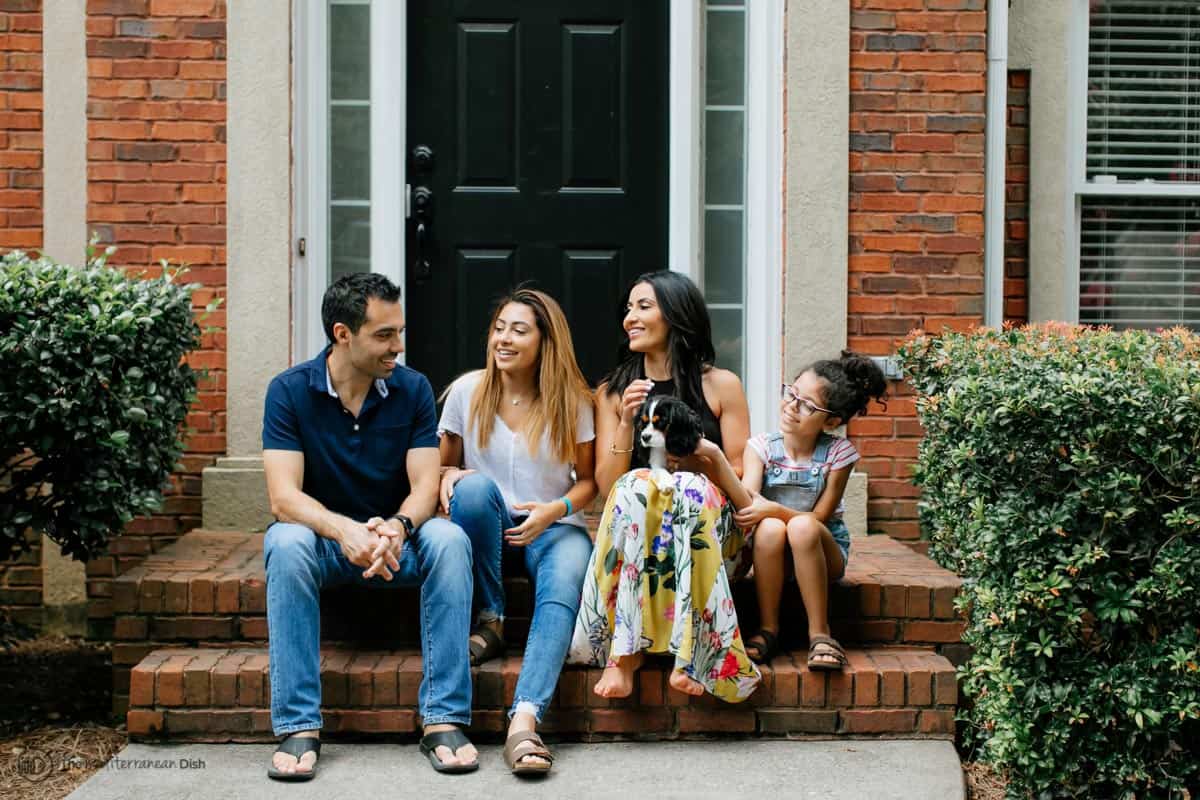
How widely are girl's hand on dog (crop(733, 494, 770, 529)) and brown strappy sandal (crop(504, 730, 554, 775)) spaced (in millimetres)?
947

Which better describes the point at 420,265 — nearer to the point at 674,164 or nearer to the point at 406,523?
the point at 674,164

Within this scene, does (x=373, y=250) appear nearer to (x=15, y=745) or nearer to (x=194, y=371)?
(x=194, y=371)

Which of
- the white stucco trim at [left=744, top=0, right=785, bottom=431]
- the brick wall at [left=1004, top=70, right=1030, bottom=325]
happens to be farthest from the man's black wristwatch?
the brick wall at [left=1004, top=70, right=1030, bottom=325]

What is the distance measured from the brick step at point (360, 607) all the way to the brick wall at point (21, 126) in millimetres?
1432

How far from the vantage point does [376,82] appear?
221 inches

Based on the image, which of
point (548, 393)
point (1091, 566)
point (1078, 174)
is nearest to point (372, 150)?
point (548, 393)

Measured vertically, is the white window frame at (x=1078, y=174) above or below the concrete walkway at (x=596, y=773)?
above

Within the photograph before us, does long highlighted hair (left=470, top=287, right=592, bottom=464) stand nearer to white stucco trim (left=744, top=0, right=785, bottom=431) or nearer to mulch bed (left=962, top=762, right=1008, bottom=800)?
white stucco trim (left=744, top=0, right=785, bottom=431)

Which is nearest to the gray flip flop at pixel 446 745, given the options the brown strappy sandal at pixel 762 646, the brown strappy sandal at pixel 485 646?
the brown strappy sandal at pixel 485 646

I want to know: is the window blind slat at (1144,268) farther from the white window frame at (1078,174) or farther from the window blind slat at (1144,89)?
the window blind slat at (1144,89)

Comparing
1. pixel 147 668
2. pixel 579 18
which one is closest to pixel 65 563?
pixel 147 668

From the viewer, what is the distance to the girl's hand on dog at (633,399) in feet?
13.8

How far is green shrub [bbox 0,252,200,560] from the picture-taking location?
13.9 ft

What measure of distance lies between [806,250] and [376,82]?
6.49 ft
